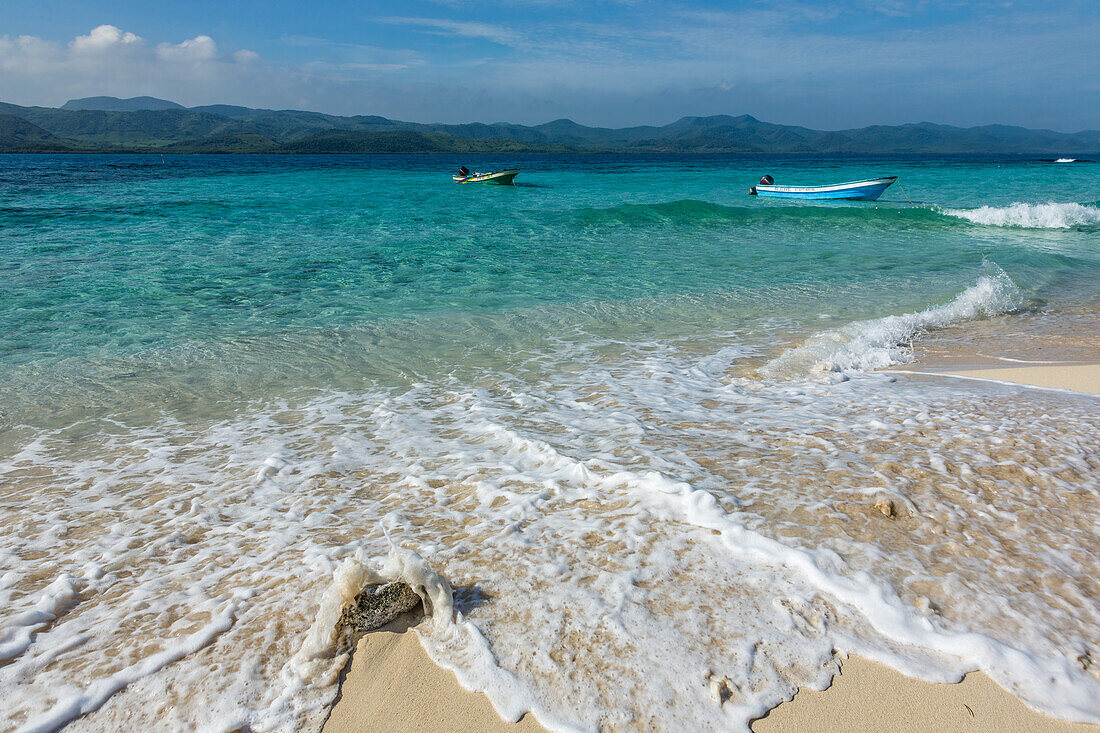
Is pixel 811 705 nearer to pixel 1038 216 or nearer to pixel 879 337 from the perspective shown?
pixel 879 337

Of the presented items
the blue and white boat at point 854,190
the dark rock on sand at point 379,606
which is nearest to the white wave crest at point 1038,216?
the blue and white boat at point 854,190

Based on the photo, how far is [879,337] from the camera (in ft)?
26.6

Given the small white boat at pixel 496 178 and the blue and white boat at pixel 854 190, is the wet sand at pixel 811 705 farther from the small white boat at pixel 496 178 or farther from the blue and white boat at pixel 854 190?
the small white boat at pixel 496 178

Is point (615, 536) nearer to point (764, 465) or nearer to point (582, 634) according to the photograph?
point (582, 634)

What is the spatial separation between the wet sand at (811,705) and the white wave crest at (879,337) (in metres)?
4.49

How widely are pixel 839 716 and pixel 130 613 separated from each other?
3.42 meters

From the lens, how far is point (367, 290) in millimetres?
Result: 12000

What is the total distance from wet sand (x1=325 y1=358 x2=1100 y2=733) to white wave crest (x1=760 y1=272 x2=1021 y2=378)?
449 cm

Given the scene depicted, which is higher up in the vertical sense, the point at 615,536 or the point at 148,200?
the point at 148,200

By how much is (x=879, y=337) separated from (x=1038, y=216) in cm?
2415

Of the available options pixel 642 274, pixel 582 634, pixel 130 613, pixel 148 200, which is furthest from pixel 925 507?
pixel 148 200

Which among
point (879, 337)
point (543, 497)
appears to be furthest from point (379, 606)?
point (879, 337)

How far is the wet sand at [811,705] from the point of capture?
7.76ft

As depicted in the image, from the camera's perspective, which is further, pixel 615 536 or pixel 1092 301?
pixel 1092 301
